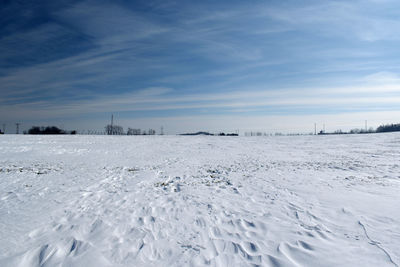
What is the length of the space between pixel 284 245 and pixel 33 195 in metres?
8.93

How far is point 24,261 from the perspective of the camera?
159 inches

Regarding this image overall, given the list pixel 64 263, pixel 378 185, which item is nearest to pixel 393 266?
pixel 64 263

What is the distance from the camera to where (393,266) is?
3.72m

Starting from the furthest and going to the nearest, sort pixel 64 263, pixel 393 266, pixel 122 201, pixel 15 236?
1. pixel 122 201
2. pixel 15 236
3. pixel 64 263
4. pixel 393 266

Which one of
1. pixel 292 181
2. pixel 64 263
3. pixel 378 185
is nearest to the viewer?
pixel 64 263

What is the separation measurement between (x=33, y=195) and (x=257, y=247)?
27.5ft

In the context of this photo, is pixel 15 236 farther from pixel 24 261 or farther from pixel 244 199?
pixel 244 199

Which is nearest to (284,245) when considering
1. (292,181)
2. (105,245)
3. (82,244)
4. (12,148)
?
(105,245)

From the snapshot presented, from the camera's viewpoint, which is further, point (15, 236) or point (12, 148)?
point (12, 148)

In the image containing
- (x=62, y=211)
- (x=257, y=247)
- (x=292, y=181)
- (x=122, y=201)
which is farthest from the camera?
(x=292, y=181)

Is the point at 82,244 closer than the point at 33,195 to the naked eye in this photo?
Yes

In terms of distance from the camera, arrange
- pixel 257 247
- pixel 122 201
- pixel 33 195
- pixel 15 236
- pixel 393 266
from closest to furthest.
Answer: pixel 393 266
pixel 257 247
pixel 15 236
pixel 122 201
pixel 33 195

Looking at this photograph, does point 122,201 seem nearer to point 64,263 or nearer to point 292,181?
point 64,263

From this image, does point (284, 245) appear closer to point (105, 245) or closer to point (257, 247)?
point (257, 247)
